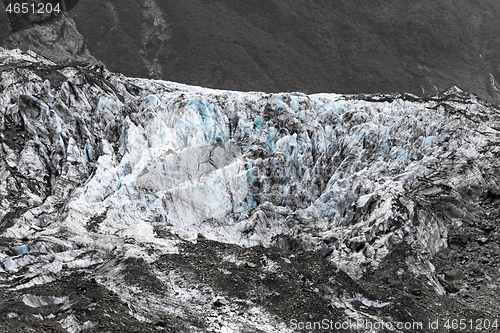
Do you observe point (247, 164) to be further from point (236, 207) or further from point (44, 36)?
point (44, 36)

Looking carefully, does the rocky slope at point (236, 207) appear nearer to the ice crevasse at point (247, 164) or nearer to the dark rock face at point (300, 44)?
the ice crevasse at point (247, 164)

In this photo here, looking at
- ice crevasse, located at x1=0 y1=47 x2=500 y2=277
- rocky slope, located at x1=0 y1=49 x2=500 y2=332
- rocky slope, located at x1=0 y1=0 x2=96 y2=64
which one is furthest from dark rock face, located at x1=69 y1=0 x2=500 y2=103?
rocky slope, located at x1=0 y1=49 x2=500 y2=332

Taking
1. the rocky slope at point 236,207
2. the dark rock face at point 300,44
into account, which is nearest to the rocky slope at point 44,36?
the dark rock face at point 300,44

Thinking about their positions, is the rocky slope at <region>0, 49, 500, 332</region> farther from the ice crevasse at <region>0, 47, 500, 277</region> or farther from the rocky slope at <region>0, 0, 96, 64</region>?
the rocky slope at <region>0, 0, 96, 64</region>

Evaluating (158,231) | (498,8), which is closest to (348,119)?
(158,231)

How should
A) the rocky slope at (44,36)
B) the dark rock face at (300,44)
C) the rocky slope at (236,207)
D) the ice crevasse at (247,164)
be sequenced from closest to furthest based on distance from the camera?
the rocky slope at (236,207)
the ice crevasse at (247,164)
the rocky slope at (44,36)
the dark rock face at (300,44)
